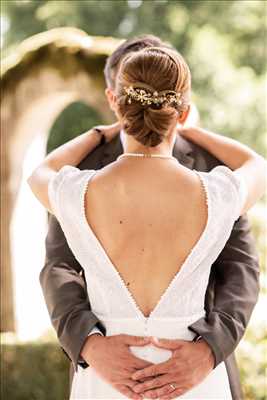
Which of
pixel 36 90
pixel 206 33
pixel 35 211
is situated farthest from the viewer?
pixel 206 33

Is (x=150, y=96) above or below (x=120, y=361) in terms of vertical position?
above

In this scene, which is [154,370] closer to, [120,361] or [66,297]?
[120,361]

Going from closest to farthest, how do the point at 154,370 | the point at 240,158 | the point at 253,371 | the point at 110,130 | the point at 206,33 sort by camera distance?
the point at 154,370
the point at 240,158
the point at 110,130
the point at 253,371
the point at 206,33

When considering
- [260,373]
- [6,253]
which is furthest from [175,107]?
[6,253]

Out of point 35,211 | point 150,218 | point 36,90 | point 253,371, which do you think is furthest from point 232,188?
point 35,211

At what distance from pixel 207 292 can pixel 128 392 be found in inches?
21.3

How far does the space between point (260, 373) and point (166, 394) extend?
2.93 m

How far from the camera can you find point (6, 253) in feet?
20.7

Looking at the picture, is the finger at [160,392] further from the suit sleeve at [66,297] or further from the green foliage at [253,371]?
the green foliage at [253,371]

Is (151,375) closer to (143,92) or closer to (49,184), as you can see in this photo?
(49,184)

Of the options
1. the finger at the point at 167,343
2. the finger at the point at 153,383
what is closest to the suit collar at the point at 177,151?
the finger at the point at 167,343

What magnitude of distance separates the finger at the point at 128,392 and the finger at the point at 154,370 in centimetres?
5

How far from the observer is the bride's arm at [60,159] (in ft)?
9.28

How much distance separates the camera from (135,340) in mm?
2664
